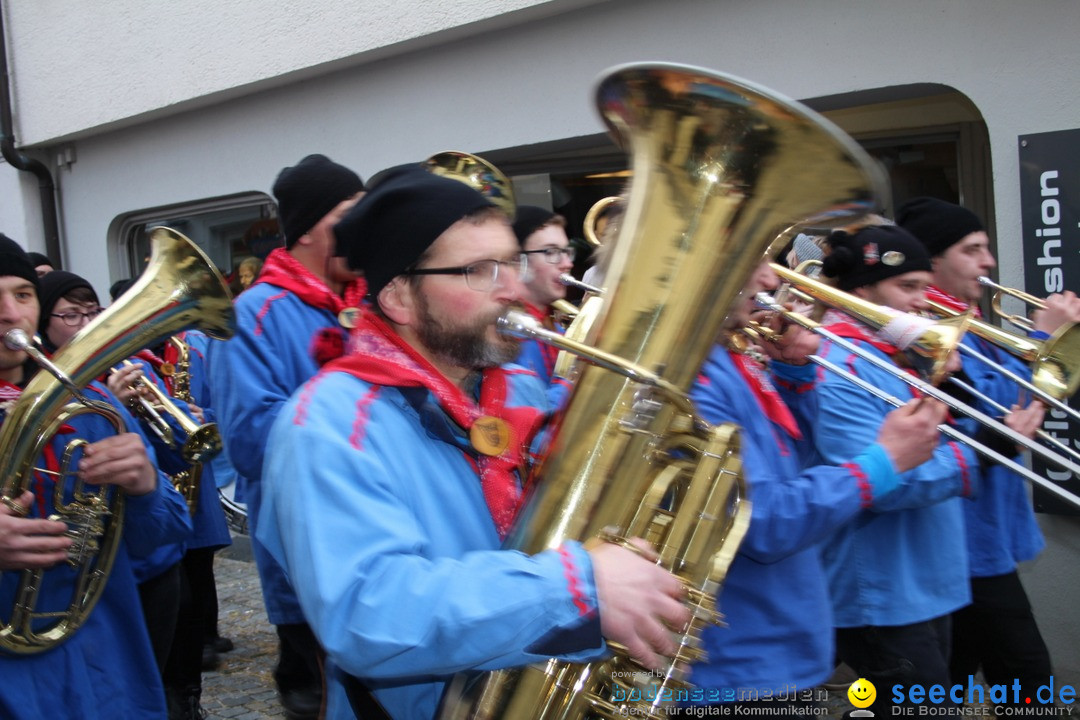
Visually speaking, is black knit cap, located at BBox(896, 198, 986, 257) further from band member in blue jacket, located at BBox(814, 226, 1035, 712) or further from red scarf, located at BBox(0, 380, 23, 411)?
red scarf, located at BBox(0, 380, 23, 411)

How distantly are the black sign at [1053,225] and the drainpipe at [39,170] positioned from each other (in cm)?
876

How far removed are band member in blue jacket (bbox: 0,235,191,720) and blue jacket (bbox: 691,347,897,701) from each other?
5.06 feet

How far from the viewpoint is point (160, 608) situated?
366 cm

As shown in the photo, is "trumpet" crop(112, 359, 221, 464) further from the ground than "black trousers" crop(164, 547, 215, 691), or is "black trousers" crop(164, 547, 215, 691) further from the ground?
"trumpet" crop(112, 359, 221, 464)

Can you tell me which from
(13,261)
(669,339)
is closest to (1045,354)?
(669,339)

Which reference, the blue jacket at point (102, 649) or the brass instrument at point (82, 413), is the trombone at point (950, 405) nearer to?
the brass instrument at point (82, 413)

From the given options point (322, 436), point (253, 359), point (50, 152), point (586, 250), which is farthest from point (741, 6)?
point (50, 152)

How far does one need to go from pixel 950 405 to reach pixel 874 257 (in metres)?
0.94

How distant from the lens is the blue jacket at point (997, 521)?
10.9ft

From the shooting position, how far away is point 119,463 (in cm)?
262

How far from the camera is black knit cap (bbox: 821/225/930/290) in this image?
3301 mm

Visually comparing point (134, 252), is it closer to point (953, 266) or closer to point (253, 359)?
point (253, 359)

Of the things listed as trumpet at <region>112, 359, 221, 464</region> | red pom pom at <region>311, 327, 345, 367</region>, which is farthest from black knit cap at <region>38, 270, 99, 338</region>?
red pom pom at <region>311, 327, 345, 367</region>

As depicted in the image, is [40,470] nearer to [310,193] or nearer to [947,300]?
[310,193]
